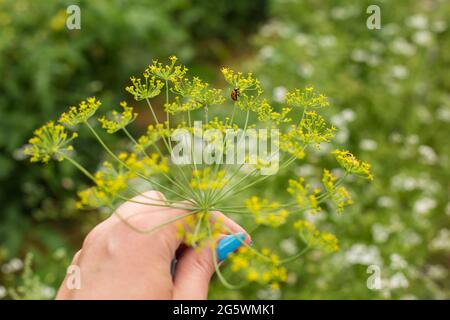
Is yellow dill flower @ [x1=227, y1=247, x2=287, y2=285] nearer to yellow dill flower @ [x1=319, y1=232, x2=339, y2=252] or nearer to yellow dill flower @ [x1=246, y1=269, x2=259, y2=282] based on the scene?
yellow dill flower @ [x1=246, y1=269, x2=259, y2=282]

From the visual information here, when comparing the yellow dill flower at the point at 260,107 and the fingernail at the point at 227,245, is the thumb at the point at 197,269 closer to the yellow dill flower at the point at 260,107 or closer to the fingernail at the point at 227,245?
the fingernail at the point at 227,245

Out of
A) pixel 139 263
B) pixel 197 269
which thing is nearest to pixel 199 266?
pixel 197 269

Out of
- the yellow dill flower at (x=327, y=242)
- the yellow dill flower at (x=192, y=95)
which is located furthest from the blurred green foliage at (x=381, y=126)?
the yellow dill flower at (x=192, y=95)

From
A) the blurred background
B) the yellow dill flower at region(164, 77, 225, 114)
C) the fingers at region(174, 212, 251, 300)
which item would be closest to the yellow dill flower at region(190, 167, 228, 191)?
the fingers at region(174, 212, 251, 300)
